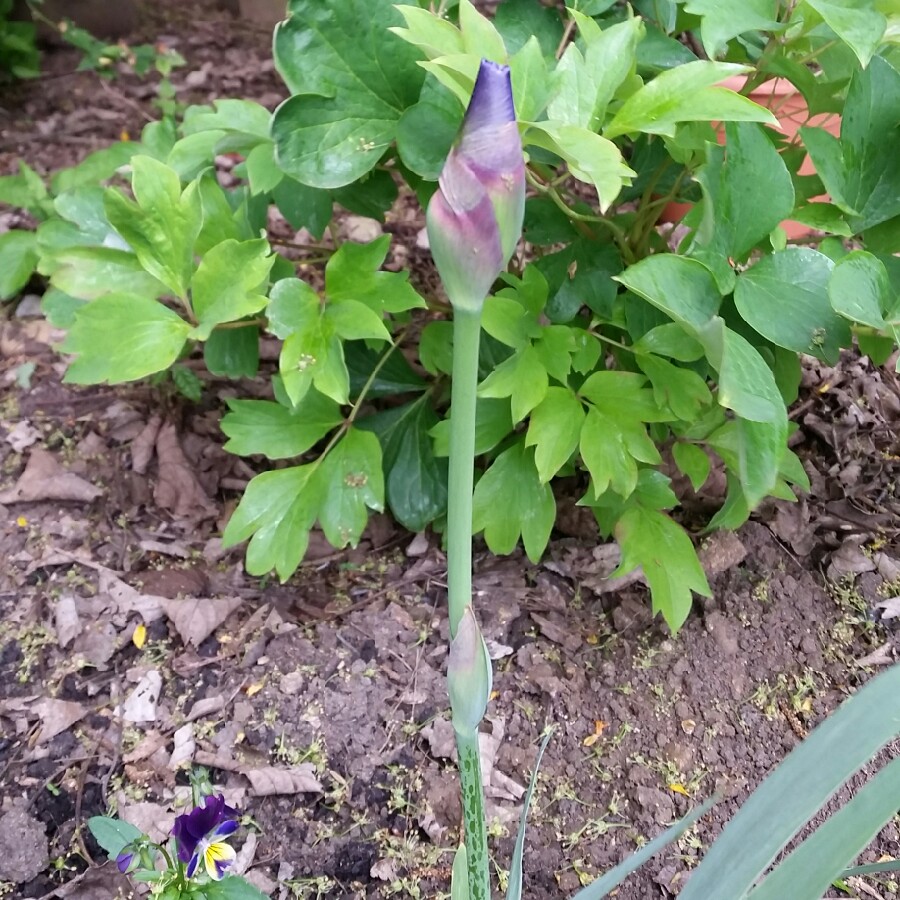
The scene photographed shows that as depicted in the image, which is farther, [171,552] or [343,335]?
[171,552]

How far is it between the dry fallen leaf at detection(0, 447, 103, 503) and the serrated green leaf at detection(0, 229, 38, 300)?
16.0 inches

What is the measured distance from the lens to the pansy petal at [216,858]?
70 cm

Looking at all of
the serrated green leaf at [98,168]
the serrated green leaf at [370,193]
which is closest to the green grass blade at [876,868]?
the serrated green leaf at [370,193]

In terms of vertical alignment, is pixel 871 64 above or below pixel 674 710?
above

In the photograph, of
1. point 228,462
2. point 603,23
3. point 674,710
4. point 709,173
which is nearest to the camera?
point 709,173

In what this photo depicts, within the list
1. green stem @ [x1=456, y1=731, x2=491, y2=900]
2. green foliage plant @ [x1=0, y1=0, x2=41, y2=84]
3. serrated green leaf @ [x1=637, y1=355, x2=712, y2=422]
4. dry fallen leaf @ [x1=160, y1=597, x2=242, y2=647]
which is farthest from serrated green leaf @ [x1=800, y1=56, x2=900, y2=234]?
green foliage plant @ [x1=0, y1=0, x2=41, y2=84]

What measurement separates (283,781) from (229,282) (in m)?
0.59

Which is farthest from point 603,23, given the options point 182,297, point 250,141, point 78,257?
point 78,257

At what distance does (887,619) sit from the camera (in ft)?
3.42

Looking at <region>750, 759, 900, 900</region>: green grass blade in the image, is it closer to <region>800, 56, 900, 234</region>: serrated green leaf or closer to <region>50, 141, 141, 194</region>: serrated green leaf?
<region>800, 56, 900, 234</region>: serrated green leaf

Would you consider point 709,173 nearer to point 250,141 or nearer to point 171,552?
point 250,141

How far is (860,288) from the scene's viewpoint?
27.1 inches

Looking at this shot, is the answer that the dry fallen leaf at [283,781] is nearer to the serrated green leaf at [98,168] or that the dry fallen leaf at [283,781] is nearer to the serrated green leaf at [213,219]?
the serrated green leaf at [213,219]

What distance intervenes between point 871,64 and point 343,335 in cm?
59
